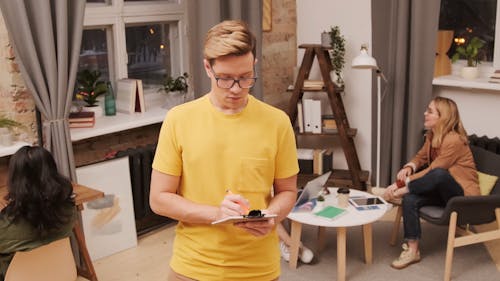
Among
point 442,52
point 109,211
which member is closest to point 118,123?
point 109,211

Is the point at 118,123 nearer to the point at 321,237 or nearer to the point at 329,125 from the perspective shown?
the point at 321,237

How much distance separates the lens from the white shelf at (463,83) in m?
4.76

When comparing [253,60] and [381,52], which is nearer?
[253,60]

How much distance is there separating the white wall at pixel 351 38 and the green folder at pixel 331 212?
1.75 metres

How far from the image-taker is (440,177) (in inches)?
158

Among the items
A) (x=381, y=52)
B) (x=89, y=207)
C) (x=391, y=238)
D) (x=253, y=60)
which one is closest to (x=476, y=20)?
(x=381, y=52)

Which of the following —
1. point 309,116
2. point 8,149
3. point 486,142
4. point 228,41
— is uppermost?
point 228,41

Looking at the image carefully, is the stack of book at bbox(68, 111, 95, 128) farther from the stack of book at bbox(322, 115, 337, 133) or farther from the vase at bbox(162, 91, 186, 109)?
the stack of book at bbox(322, 115, 337, 133)

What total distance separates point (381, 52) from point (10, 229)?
3.43 m

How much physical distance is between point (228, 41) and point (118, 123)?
2.78m

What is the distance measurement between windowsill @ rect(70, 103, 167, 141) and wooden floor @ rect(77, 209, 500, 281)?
86 cm

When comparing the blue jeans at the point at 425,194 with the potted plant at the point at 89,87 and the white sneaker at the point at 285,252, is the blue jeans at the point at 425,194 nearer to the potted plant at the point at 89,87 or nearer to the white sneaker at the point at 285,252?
the white sneaker at the point at 285,252

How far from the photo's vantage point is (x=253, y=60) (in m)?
1.80

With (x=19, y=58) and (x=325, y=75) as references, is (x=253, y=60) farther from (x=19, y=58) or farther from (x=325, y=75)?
(x=325, y=75)
